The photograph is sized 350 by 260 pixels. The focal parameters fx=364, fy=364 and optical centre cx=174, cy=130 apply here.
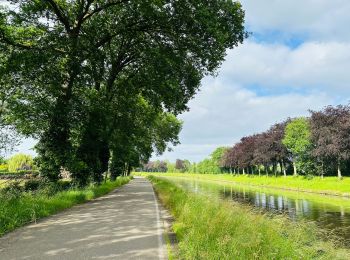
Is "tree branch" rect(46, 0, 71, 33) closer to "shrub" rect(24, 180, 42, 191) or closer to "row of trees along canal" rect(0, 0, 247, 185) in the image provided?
"row of trees along canal" rect(0, 0, 247, 185)

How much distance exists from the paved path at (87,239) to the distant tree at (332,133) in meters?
41.2

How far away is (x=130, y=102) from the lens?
100ft

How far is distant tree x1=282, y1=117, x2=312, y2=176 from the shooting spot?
66562 millimetres

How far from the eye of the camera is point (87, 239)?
32.6 ft

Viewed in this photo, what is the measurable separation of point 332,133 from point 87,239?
48193 millimetres

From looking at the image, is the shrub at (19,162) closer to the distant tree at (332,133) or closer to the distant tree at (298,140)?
the distant tree at (298,140)

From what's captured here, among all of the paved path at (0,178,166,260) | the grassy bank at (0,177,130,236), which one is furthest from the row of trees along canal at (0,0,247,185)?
the paved path at (0,178,166,260)

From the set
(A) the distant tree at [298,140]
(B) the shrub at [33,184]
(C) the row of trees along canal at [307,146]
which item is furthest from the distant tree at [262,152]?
(B) the shrub at [33,184]

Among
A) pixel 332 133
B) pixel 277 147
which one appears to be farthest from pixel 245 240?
pixel 277 147

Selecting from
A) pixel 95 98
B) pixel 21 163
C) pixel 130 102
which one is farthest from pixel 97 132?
pixel 21 163

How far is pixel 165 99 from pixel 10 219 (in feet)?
54.6

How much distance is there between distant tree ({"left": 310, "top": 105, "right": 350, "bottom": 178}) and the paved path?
4117 centimetres

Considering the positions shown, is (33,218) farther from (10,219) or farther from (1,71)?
(1,71)

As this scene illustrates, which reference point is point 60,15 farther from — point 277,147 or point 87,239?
point 277,147
